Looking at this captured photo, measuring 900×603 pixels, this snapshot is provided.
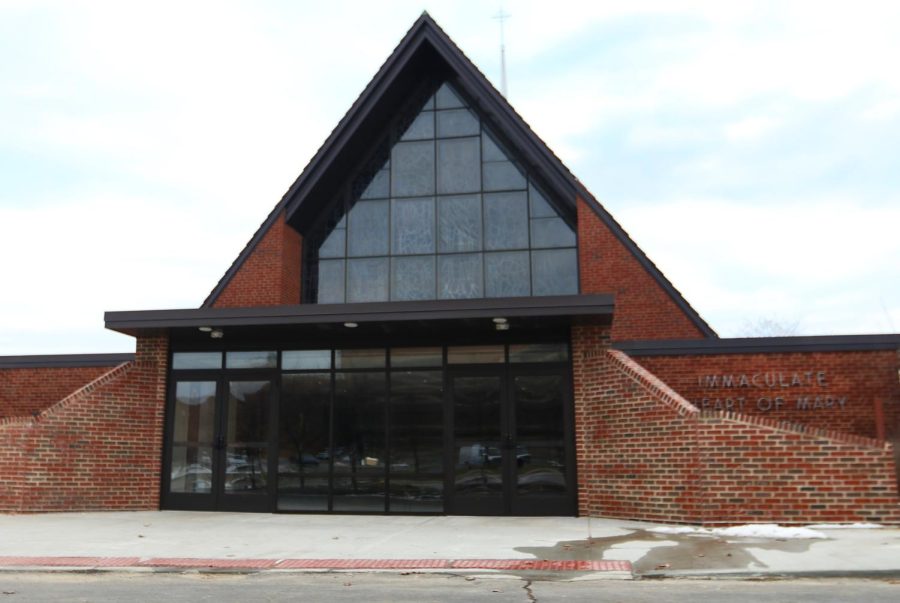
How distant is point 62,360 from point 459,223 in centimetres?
917

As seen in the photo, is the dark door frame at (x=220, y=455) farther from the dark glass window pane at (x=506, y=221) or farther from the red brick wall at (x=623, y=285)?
the red brick wall at (x=623, y=285)

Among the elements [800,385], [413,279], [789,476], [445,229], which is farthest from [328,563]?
[445,229]

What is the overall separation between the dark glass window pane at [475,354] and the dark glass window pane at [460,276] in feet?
11.5

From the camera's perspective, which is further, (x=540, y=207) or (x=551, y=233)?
(x=540, y=207)

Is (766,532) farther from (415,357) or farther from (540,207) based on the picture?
A: (540,207)

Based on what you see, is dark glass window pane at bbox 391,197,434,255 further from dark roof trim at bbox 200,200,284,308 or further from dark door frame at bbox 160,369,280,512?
dark door frame at bbox 160,369,280,512

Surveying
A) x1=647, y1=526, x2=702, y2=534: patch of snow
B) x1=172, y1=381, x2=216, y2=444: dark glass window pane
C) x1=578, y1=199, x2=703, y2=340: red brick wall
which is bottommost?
x1=647, y1=526, x2=702, y2=534: patch of snow

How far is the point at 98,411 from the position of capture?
47.1 feet

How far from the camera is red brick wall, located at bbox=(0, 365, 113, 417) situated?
682 inches

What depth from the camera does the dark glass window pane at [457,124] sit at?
61.2 ft

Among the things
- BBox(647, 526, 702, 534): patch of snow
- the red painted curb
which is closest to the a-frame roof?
BBox(647, 526, 702, 534): patch of snow

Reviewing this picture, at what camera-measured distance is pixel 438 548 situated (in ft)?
31.9

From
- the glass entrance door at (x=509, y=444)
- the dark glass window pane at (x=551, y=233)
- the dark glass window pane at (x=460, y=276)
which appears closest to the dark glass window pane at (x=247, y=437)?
the glass entrance door at (x=509, y=444)

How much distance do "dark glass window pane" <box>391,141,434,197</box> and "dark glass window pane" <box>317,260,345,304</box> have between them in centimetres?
215
